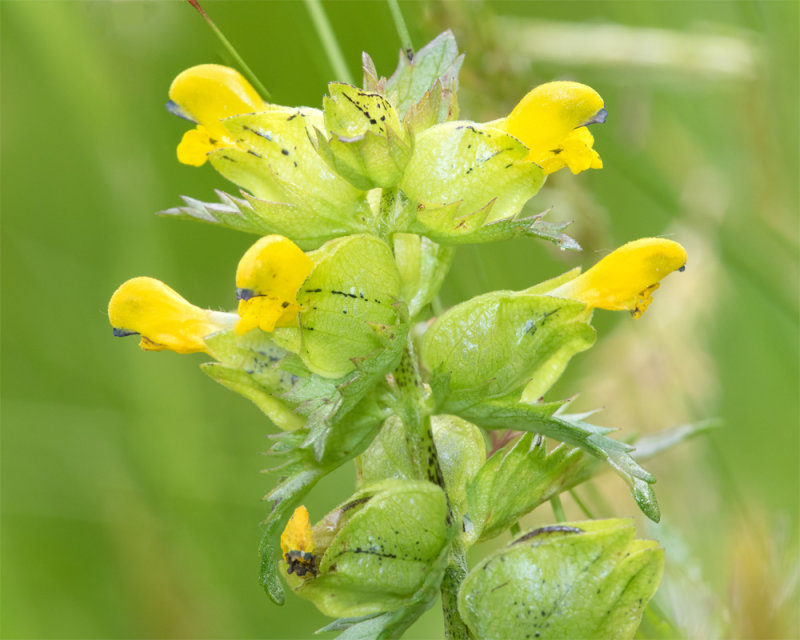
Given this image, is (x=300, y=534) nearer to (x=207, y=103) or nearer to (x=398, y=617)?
(x=398, y=617)

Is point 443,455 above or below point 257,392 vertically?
below

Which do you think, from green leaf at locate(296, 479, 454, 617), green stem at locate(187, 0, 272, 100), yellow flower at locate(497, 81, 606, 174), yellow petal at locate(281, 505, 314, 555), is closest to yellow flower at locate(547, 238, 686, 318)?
yellow flower at locate(497, 81, 606, 174)

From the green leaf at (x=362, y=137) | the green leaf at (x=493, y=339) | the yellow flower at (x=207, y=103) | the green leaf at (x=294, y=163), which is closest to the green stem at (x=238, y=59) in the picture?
the yellow flower at (x=207, y=103)

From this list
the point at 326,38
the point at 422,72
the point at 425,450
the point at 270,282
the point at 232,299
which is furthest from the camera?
the point at 232,299

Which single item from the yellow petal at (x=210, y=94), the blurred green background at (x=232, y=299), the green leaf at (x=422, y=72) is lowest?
the blurred green background at (x=232, y=299)

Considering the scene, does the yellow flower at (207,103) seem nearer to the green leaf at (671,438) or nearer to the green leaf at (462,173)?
the green leaf at (462,173)

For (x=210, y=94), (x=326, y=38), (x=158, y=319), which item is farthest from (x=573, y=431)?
(x=326, y=38)

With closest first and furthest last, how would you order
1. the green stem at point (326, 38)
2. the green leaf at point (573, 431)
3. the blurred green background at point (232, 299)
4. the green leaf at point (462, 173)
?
the green leaf at point (573, 431), the green leaf at point (462, 173), the green stem at point (326, 38), the blurred green background at point (232, 299)
